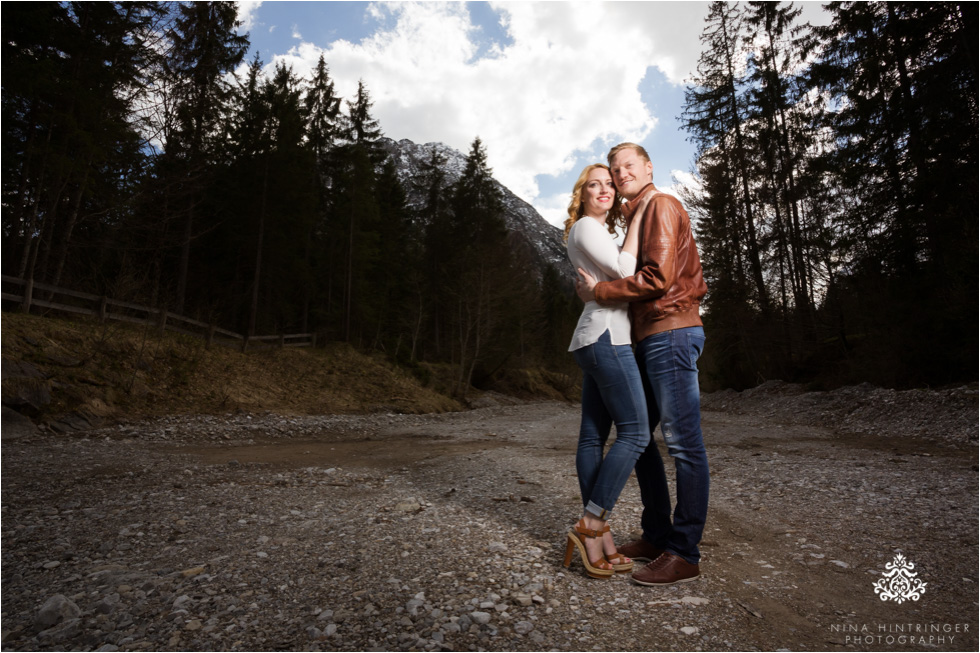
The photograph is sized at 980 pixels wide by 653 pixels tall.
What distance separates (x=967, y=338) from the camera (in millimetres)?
11008

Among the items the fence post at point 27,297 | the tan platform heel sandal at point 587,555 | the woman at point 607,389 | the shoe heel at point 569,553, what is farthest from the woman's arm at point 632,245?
the fence post at point 27,297

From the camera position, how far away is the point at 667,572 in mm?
2373

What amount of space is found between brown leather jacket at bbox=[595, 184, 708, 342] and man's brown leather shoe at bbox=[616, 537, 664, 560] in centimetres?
113

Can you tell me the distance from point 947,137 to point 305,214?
22.8 metres

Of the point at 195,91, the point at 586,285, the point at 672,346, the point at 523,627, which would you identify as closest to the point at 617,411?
the point at 672,346

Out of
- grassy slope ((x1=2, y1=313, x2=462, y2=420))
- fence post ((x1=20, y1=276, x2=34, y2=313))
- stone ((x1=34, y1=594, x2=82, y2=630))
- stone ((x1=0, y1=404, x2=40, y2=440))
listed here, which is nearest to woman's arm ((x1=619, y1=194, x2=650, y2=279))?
stone ((x1=34, y1=594, x2=82, y2=630))

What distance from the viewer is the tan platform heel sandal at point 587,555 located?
2.43 m

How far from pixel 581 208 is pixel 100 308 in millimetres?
15550

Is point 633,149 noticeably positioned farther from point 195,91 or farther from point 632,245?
point 195,91

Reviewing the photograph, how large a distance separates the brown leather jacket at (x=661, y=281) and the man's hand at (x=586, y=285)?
5cm

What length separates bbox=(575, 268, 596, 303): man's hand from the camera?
2.59 m

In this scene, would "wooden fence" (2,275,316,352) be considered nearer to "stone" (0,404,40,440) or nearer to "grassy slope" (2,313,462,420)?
"grassy slope" (2,313,462,420)

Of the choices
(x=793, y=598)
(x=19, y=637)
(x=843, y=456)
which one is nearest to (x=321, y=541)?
(x=19, y=637)

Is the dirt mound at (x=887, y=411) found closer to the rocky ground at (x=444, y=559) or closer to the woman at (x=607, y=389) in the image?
the rocky ground at (x=444, y=559)
